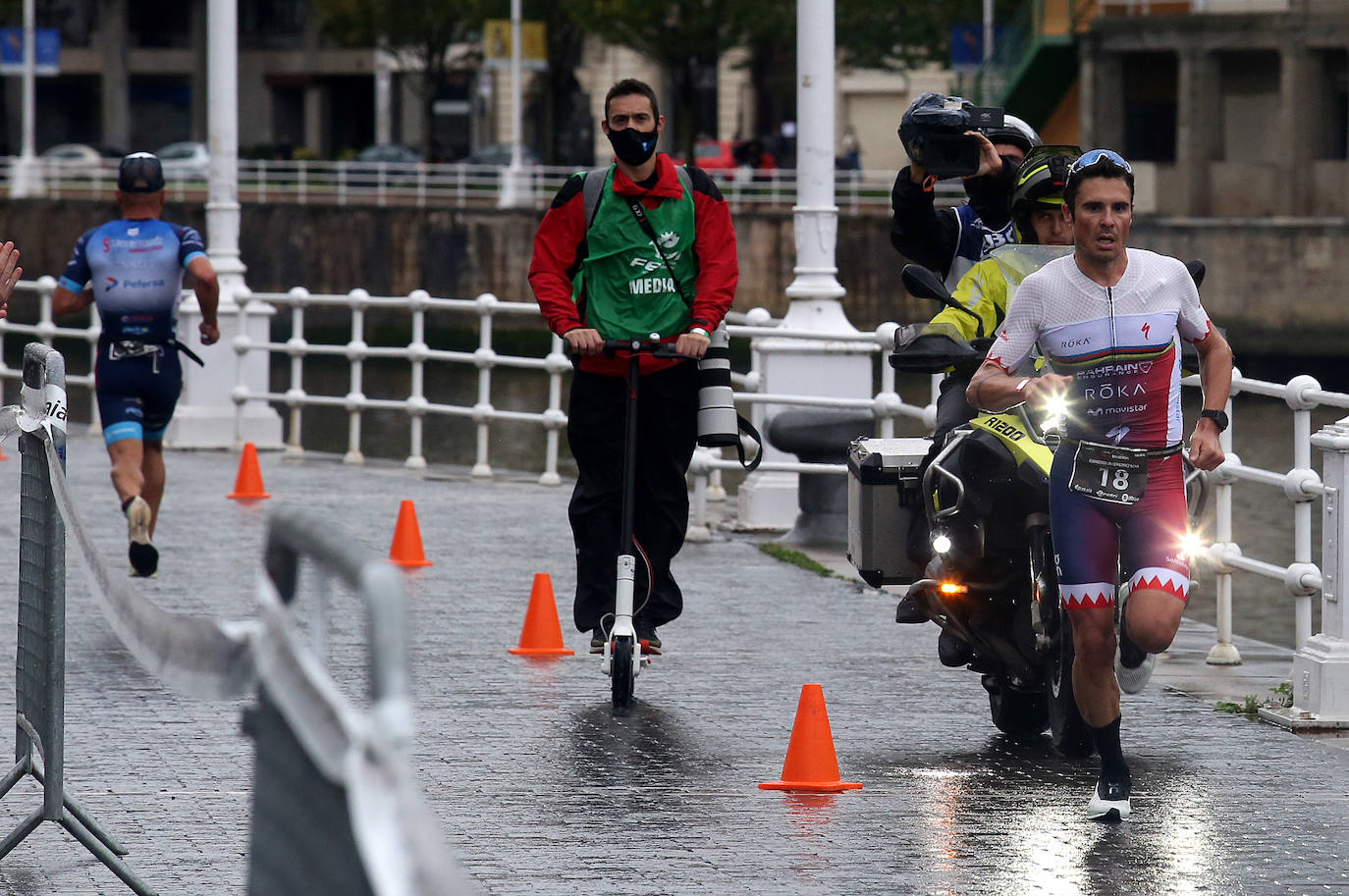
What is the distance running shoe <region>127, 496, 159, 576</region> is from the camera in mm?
10773

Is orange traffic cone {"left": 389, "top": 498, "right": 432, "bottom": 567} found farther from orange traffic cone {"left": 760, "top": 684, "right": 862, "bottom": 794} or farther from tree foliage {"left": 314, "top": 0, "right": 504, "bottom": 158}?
tree foliage {"left": 314, "top": 0, "right": 504, "bottom": 158}

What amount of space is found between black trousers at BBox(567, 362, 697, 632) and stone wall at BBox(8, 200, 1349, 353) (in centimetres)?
3486

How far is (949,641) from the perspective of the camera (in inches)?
299

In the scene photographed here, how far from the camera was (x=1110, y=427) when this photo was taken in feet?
20.6

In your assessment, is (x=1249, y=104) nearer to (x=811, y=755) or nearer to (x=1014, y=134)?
(x=1014, y=134)

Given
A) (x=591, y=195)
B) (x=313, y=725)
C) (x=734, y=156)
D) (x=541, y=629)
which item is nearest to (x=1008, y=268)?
(x=591, y=195)

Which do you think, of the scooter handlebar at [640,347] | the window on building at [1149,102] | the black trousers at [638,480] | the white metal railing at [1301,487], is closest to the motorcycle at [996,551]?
the scooter handlebar at [640,347]

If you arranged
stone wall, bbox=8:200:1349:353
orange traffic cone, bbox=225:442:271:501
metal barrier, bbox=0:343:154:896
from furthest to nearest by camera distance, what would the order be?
stone wall, bbox=8:200:1349:353, orange traffic cone, bbox=225:442:271:501, metal barrier, bbox=0:343:154:896

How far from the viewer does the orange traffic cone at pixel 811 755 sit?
6770 mm

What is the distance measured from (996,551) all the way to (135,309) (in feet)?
16.9

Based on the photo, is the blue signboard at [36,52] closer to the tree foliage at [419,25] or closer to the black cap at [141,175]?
the tree foliage at [419,25]

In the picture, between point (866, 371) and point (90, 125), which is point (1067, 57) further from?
point (90, 125)

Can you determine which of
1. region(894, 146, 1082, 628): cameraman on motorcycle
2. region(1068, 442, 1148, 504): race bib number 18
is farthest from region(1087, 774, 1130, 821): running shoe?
region(894, 146, 1082, 628): cameraman on motorcycle

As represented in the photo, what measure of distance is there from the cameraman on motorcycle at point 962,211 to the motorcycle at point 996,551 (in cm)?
52
